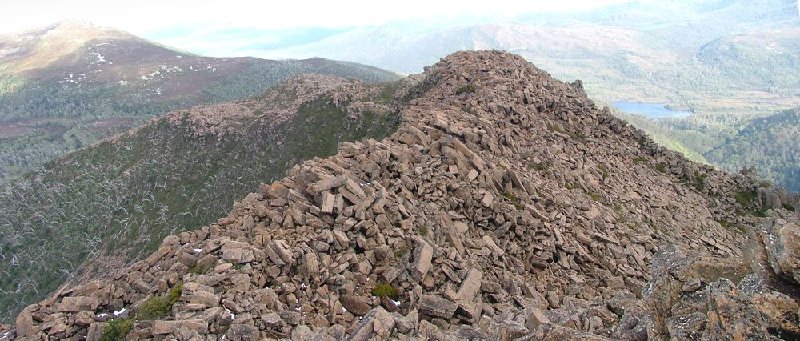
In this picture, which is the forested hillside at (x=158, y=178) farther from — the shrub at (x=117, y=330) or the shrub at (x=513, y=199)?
the shrub at (x=117, y=330)

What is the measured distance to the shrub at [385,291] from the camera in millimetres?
19438

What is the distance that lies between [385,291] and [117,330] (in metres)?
9.55

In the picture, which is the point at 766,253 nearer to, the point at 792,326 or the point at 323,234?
the point at 792,326

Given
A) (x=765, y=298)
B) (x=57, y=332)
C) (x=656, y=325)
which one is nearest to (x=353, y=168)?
(x=57, y=332)

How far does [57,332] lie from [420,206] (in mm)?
15368

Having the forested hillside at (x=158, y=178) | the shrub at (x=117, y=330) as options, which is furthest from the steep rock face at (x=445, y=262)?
the forested hillside at (x=158, y=178)

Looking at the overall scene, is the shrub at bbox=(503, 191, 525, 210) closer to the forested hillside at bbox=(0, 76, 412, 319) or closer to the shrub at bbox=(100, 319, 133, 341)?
the shrub at bbox=(100, 319, 133, 341)

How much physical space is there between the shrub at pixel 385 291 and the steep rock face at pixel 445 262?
79mm

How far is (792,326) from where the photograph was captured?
32.8 feet

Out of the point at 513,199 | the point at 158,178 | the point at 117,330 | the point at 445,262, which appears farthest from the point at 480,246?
the point at 158,178

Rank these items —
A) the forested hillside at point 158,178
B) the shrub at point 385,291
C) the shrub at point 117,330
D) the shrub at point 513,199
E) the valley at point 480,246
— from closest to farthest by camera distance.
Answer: the valley at point 480,246 → the shrub at point 117,330 → the shrub at point 385,291 → the shrub at point 513,199 → the forested hillside at point 158,178

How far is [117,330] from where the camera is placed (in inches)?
677

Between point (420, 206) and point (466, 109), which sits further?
point (466, 109)

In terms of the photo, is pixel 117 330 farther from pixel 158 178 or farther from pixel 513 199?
pixel 158 178
